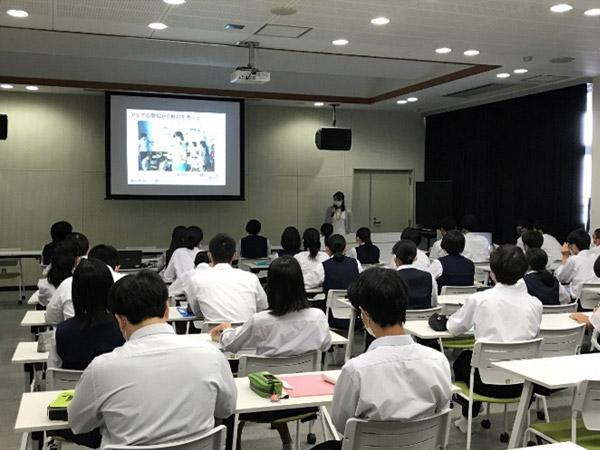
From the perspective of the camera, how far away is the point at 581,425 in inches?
128

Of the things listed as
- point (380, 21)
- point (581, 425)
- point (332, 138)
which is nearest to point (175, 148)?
point (332, 138)

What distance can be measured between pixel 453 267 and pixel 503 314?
256cm

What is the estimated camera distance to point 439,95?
11336mm

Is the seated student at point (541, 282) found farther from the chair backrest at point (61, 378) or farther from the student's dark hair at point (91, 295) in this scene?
the chair backrest at point (61, 378)

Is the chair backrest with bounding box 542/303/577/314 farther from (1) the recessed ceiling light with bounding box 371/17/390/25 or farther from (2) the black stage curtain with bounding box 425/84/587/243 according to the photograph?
(2) the black stage curtain with bounding box 425/84/587/243

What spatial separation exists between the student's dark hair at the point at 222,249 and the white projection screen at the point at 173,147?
665 centimetres

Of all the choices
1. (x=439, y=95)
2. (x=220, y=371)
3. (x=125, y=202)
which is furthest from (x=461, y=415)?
(x=125, y=202)

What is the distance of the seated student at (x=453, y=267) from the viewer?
256 inches

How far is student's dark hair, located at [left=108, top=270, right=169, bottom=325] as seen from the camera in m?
2.33

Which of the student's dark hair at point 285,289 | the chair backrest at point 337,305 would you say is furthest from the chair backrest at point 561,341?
the chair backrest at point 337,305

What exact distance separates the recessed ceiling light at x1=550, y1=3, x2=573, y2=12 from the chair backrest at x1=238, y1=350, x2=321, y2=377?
13.4 feet

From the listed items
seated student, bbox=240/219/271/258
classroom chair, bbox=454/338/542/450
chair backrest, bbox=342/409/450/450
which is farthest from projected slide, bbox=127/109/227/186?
chair backrest, bbox=342/409/450/450

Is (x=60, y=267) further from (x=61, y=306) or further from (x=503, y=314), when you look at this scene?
(x=503, y=314)

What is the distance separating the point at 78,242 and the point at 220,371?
4.15 meters
